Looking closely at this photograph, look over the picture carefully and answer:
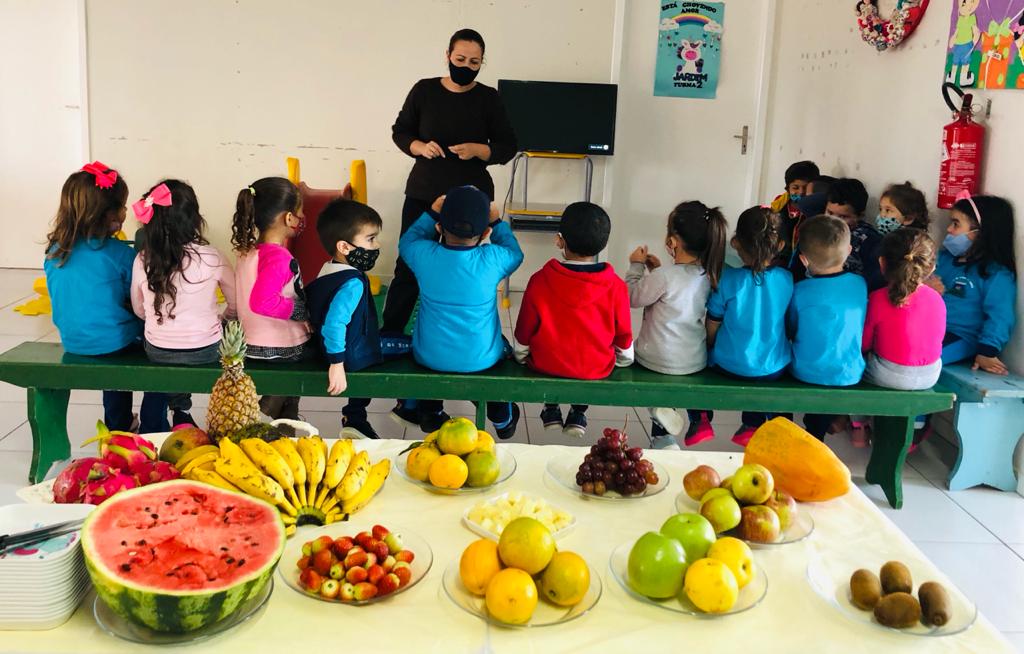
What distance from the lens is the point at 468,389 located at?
3.38m

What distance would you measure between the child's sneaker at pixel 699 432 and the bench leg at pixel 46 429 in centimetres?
Answer: 233

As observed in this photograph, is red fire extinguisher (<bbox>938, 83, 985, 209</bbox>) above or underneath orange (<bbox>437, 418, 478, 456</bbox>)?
above

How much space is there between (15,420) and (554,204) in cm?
398

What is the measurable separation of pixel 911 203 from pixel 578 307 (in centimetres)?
174

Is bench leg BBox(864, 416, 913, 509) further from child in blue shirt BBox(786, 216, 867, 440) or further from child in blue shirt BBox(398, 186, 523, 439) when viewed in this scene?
child in blue shirt BBox(398, 186, 523, 439)

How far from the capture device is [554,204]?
271 inches

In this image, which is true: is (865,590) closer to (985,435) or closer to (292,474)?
(292,474)

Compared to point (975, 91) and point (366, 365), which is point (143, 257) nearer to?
point (366, 365)

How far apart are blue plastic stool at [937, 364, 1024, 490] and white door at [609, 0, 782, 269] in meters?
3.32

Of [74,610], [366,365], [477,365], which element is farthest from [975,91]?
[74,610]

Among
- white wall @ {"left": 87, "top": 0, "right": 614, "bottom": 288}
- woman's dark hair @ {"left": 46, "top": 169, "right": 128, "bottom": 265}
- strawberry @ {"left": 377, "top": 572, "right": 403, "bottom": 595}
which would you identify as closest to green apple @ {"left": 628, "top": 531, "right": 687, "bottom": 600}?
strawberry @ {"left": 377, "top": 572, "right": 403, "bottom": 595}

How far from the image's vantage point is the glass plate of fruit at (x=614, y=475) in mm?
1914

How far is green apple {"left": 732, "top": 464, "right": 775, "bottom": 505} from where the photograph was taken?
5.81ft

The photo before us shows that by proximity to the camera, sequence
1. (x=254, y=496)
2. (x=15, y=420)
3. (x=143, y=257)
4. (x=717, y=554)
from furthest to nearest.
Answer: (x=15, y=420)
(x=143, y=257)
(x=254, y=496)
(x=717, y=554)
